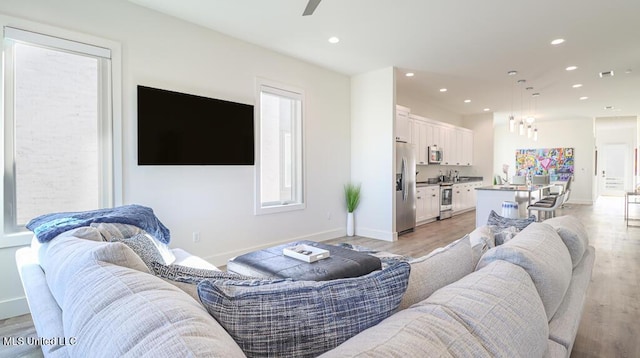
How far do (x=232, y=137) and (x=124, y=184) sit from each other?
1322mm

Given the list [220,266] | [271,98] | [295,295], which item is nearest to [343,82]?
[271,98]

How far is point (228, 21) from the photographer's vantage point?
142 inches

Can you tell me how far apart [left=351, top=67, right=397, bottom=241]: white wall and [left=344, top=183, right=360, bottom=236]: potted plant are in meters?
0.09

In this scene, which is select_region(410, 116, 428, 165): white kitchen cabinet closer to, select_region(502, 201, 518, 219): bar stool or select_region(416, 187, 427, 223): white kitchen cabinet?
select_region(416, 187, 427, 223): white kitchen cabinet

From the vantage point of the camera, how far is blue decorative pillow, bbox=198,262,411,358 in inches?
28.8

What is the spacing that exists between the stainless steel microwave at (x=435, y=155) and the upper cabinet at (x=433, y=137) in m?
0.10

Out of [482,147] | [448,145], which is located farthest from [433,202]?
[482,147]

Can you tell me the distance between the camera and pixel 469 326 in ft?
2.54

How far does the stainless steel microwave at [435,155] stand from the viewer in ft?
24.8

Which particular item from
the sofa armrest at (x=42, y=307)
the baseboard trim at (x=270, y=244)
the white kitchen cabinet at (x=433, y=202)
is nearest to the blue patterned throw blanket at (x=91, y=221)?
the sofa armrest at (x=42, y=307)

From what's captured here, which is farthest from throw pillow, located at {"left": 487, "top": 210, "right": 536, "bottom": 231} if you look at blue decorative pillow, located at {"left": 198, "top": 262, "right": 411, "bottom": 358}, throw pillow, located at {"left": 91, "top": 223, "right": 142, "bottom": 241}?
throw pillow, located at {"left": 91, "top": 223, "right": 142, "bottom": 241}

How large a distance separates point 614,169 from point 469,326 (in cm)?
1578

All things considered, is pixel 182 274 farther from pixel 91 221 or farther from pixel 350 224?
pixel 350 224

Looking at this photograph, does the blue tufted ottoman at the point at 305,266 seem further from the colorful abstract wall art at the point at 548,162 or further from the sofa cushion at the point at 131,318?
the colorful abstract wall art at the point at 548,162
